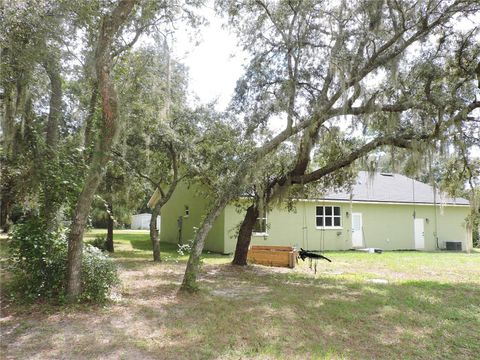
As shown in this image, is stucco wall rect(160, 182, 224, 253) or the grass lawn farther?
stucco wall rect(160, 182, 224, 253)

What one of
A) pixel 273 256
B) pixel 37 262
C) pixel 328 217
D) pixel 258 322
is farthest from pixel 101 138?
pixel 328 217

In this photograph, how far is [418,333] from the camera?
5668 millimetres

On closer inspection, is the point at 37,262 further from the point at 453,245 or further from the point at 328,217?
the point at 453,245

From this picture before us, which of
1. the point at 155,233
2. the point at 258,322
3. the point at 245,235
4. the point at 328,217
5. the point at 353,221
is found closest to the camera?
the point at 258,322

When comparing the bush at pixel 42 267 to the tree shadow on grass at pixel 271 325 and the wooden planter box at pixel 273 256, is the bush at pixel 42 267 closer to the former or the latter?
the tree shadow on grass at pixel 271 325

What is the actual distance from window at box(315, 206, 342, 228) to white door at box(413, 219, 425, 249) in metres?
4.78

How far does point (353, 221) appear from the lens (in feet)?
63.6

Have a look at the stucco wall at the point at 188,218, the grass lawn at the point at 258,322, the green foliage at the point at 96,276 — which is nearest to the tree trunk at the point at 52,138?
the green foliage at the point at 96,276

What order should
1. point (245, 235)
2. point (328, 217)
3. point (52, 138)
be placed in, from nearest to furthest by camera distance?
point (52, 138)
point (245, 235)
point (328, 217)

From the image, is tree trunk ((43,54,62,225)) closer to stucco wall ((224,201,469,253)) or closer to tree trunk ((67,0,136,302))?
tree trunk ((67,0,136,302))

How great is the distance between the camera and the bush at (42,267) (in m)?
6.32

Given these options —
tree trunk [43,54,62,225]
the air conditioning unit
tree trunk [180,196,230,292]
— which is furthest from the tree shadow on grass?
the air conditioning unit

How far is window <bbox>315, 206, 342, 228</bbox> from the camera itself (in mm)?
18578

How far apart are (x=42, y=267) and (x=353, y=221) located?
15.8 meters
